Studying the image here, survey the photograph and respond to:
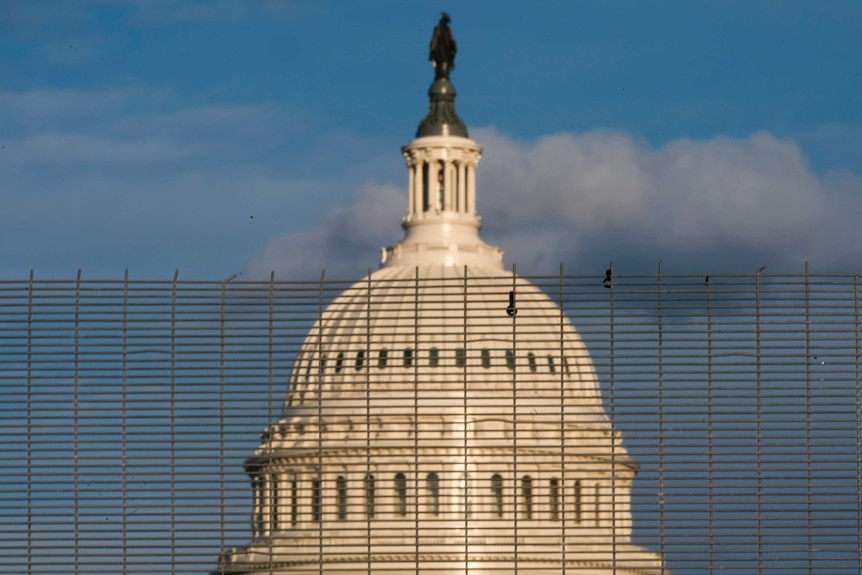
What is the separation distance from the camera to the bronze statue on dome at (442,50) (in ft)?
546

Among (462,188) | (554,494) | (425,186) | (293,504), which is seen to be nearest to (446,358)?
(554,494)

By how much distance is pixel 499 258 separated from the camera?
164 meters

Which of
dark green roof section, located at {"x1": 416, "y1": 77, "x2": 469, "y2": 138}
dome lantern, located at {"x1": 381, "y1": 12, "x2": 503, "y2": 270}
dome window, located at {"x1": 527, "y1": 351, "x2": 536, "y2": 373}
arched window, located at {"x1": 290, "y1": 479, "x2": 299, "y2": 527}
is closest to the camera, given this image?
arched window, located at {"x1": 290, "y1": 479, "x2": 299, "y2": 527}

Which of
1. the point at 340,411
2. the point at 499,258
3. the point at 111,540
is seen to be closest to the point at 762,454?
the point at 111,540

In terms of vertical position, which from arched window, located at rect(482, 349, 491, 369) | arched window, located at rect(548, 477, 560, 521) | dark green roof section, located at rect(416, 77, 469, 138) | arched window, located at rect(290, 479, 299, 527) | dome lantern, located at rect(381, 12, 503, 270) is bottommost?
arched window, located at rect(290, 479, 299, 527)

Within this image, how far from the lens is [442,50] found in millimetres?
170375

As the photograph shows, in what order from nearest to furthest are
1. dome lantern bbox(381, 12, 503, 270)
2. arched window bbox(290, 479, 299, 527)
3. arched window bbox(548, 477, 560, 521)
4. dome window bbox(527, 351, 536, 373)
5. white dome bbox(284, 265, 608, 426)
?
1. arched window bbox(290, 479, 299, 527)
2. white dome bbox(284, 265, 608, 426)
3. dome window bbox(527, 351, 536, 373)
4. arched window bbox(548, 477, 560, 521)
5. dome lantern bbox(381, 12, 503, 270)

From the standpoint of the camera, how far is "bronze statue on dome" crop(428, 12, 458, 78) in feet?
546

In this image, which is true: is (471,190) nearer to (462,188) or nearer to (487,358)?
(462,188)

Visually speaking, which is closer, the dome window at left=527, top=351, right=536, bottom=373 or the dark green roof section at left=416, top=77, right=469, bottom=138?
the dome window at left=527, top=351, right=536, bottom=373

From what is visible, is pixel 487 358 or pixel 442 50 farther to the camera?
pixel 442 50

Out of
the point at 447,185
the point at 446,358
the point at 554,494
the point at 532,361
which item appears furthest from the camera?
the point at 447,185

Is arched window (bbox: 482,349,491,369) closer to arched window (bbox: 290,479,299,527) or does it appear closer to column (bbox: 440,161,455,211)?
arched window (bbox: 290,479,299,527)

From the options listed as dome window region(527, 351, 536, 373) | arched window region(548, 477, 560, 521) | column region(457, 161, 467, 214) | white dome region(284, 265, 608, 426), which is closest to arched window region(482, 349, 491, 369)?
white dome region(284, 265, 608, 426)
